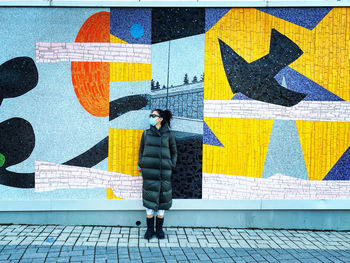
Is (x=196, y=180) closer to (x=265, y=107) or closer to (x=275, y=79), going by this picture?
(x=265, y=107)

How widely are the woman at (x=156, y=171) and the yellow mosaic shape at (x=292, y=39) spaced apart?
1075 mm

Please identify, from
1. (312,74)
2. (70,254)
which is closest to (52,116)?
(70,254)

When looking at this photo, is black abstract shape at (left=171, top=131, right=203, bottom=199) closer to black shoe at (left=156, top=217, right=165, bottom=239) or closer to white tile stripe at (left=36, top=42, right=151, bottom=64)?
black shoe at (left=156, top=217, right=165, bottom=239)

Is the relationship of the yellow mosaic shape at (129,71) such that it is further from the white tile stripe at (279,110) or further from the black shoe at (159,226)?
the black shoe at (159,226)

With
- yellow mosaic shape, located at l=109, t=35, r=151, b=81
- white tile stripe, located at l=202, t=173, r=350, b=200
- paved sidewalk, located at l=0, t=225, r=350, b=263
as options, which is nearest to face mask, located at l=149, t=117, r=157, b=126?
yellow mosaic shape, located at l=109, t=35, r=151, b=81

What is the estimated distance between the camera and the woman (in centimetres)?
518

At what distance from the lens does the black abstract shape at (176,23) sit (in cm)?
561

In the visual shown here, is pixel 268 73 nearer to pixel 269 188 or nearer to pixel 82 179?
pixel 269 188

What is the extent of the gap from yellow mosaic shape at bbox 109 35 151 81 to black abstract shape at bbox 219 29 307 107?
1.40m

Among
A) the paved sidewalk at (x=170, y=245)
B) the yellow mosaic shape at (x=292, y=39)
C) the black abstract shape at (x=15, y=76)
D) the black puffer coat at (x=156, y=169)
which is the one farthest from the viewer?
the yellow mosaic shape at (x=292, y=39)

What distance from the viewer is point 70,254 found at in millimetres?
4516

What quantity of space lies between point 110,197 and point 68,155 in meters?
1.00

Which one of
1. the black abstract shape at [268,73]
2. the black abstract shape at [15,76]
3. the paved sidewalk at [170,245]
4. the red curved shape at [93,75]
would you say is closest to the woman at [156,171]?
the paved sidewalk at [170,245]

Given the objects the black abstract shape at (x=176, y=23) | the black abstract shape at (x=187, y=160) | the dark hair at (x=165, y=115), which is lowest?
the black abstract shape at (x=187, y=160)
